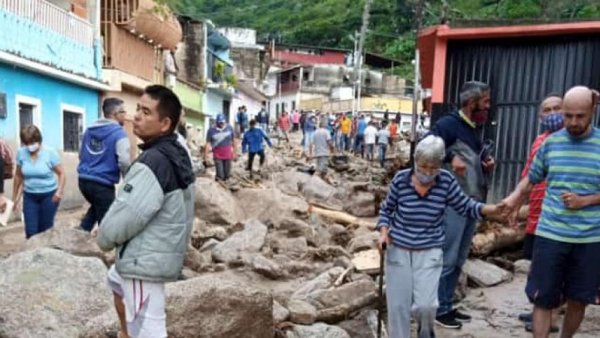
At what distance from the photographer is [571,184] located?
3.72 m

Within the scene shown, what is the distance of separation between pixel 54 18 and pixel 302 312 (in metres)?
10.1

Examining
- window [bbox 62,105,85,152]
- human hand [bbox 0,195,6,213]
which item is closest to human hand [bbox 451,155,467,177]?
human hand [bbox 0,195,6,213]

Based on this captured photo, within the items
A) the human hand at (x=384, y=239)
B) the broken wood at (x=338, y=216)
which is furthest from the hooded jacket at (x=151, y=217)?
the broken wood at (x=338, y=216)

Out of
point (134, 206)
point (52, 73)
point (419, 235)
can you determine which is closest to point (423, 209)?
point (419, 235)

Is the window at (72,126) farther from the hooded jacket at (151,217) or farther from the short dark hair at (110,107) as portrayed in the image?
the hooded jacket at (151,217)

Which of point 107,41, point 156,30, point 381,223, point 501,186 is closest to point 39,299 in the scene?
point 381,223

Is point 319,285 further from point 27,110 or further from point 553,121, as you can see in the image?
point 27,110

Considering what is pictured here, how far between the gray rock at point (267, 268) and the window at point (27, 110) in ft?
21.6

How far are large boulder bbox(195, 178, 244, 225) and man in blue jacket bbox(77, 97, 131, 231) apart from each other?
342cm

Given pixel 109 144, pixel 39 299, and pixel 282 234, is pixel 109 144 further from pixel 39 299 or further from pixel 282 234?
pixel 282 234

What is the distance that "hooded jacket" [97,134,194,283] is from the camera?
2.88 m

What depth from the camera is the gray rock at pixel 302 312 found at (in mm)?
4672

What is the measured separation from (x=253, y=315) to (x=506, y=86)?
5.31 meters

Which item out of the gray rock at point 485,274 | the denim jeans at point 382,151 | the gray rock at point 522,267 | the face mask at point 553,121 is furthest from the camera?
the denim jeans at point 382,151
